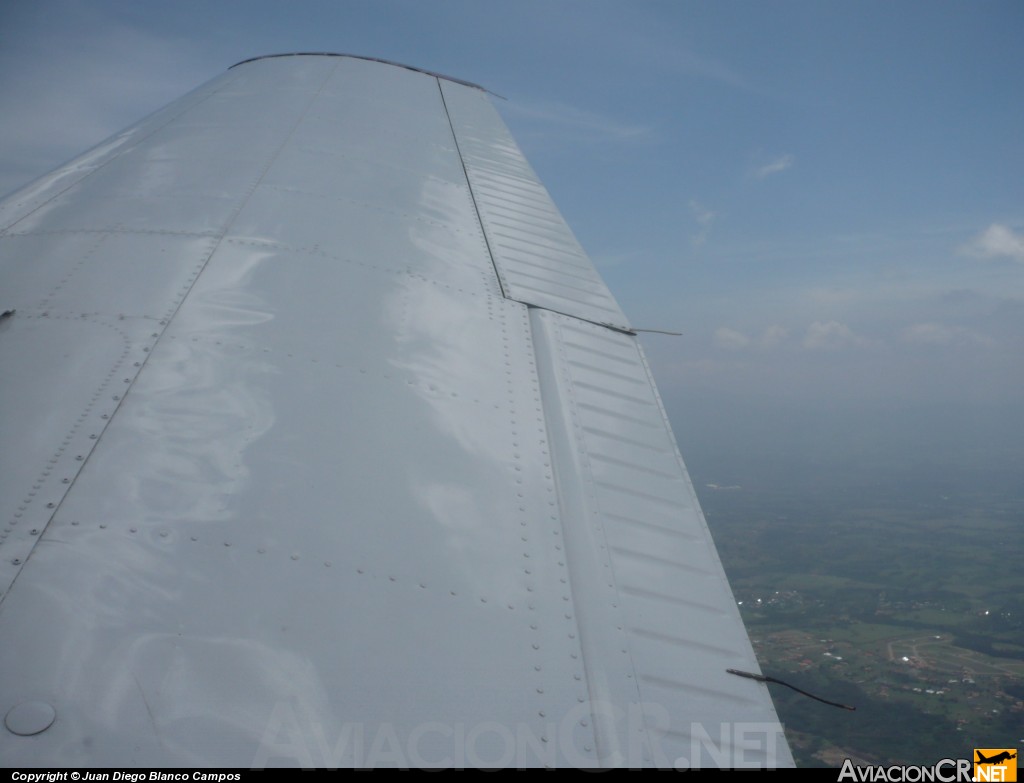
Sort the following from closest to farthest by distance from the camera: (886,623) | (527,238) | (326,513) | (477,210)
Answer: (326,513)
(527,238)
(477,210)
(886,623)

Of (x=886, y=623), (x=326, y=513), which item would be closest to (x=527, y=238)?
(x=326, y=513)

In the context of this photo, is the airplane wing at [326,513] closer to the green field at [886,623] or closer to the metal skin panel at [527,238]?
the metal skin panel at [527,238]

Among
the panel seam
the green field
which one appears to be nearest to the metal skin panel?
the panel seam

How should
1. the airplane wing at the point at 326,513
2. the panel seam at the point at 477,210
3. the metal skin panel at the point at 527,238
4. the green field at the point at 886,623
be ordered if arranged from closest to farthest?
the airplane wing at the point at 326,513 < the panel seam at the point at 477,210 < the metal skin panel at the point at 527,238 < the green field at the point at 886,623

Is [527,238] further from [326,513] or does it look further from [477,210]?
[326,513]

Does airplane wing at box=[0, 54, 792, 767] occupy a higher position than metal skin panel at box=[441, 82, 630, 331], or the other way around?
metal skin panel at box=[441, 82, 630, 331]

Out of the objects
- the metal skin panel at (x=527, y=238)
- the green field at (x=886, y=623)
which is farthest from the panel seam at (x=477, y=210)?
the green field at (x=886, y=623)

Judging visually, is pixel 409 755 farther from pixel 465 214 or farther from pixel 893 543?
pixel 893 543

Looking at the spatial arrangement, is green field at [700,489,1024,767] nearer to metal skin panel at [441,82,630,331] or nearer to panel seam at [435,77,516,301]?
metal skin panel at [441,82,630,331]
